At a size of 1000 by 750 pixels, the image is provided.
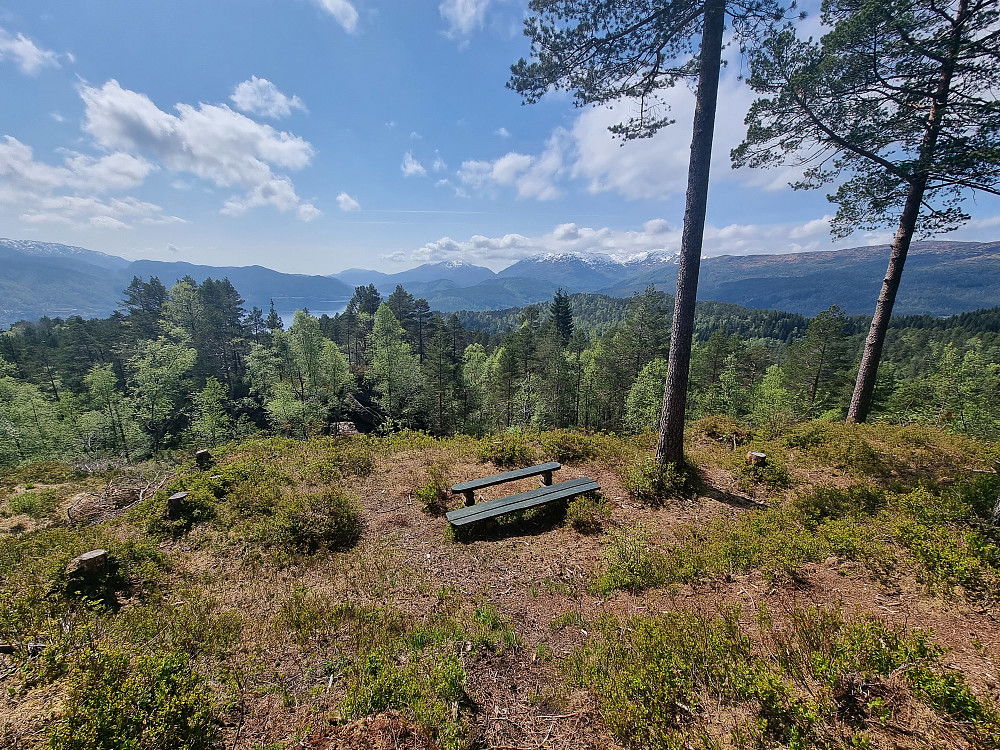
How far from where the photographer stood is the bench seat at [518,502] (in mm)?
6461

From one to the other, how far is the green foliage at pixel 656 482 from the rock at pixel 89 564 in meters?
8.36

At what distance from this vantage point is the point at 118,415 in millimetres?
25672

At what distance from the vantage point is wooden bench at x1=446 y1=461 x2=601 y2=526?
6504 mm

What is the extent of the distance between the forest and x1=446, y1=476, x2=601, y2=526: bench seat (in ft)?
42.2

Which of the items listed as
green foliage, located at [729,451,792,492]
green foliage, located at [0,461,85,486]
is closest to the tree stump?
green foliage, located at [0,461,85,486]

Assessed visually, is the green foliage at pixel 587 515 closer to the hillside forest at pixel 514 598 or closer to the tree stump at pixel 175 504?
the hillside forest at pixel 514 598

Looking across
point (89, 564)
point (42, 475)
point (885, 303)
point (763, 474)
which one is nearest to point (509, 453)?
point (763, 474)

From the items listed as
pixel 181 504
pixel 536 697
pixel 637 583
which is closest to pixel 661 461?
pixel 637 583

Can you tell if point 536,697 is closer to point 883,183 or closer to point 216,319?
point 883,183

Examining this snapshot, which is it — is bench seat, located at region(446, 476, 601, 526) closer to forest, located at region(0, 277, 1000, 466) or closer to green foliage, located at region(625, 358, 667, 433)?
forest, located at region(0, 277, 1000, 466)

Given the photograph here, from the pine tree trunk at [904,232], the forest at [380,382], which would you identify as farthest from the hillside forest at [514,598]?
the forest at [380,382]

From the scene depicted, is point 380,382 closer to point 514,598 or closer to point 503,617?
point 514,598

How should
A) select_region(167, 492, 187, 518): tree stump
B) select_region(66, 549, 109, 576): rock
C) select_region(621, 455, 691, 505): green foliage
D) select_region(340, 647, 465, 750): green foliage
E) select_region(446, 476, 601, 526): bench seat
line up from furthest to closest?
select_region(621, 455, 691, 505): green foliage < select_region(167, 492, 187, 518): tree stump < select_region(446, 476, 601, 526): bench seat < select_region(66, 549, 109, 576): rock < select_region(340, 647, 465, 750): green foliage

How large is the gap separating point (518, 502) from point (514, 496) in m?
0.20
